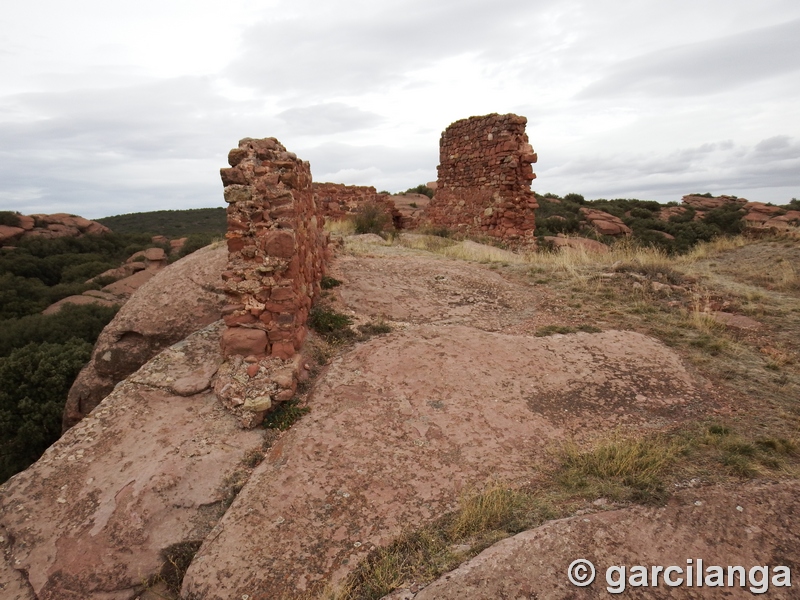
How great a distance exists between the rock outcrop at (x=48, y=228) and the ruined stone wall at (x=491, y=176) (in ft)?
80.2

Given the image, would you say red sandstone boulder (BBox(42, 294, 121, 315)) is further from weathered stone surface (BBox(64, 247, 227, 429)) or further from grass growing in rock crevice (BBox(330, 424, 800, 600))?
grass growing in rock crevice (BBox(330, 424, 800, 600))

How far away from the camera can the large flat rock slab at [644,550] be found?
2211mm

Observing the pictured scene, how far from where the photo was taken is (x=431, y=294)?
21.0 feet

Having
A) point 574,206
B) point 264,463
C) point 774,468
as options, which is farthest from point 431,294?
point 574,206

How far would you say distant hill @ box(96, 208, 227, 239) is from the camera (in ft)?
148

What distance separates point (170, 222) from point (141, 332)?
50820 mm

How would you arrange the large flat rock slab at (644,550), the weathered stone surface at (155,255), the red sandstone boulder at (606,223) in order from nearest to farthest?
the large flat rock slab at (644,550), the weathered stone surface at (155,255), the red sandstone boulder at (606,223)

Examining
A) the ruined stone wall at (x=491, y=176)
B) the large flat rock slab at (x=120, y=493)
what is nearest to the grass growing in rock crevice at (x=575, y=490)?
the large flat rock slab at (x=120, y=493)

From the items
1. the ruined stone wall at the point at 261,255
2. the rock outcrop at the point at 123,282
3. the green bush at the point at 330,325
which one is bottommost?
the rock outcrop at the point at 123,282

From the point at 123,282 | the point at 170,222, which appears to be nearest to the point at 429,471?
the point at 123,282

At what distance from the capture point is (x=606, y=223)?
22594 millimetres

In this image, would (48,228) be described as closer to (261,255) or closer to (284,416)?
(261,255)

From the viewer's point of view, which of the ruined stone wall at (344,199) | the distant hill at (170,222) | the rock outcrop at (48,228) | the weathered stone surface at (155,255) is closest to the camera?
the ruined stone wall at (344,199)

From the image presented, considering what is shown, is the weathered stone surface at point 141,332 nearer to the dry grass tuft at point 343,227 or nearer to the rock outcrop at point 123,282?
the dry grass tuft at point 343,227
